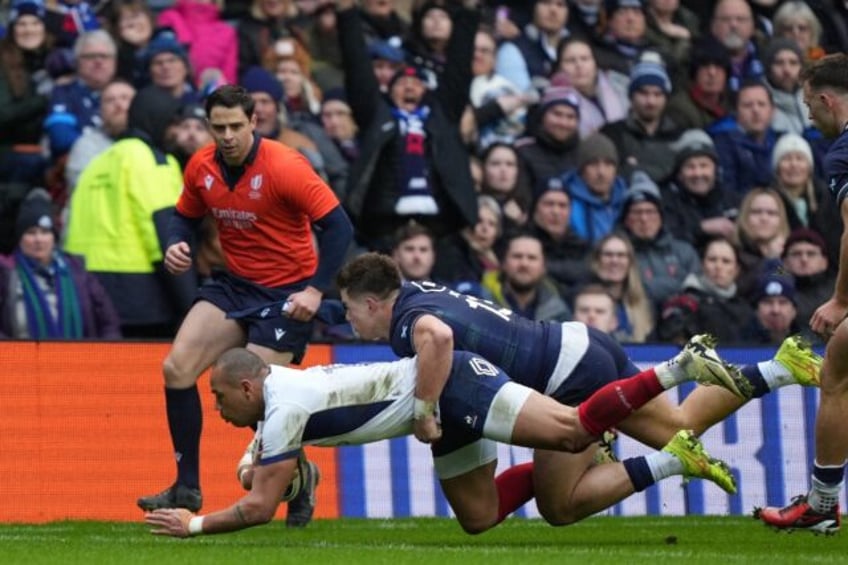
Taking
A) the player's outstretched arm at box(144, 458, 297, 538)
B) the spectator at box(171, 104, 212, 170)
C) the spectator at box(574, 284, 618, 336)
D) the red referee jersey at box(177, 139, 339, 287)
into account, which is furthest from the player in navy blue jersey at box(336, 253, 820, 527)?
the spectator at box(171, 104, 212, 170)

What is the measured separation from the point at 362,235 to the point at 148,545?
17.4 feet

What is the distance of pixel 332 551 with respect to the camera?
10.6m

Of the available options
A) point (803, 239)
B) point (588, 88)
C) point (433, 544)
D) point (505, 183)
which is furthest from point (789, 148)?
point (433, 544)

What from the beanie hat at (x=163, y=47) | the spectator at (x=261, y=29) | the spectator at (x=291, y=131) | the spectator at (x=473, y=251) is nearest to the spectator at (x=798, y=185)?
the spectator at (x=473, y=251)

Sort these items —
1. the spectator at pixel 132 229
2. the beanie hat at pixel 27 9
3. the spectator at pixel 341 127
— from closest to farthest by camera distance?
the spectator at pixel 132 229
the beanie hat at pixel 27 9
the spectator at pixel 341 127

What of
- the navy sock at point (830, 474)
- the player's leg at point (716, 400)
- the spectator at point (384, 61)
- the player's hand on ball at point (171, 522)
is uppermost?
the spectator at point (384, 61)

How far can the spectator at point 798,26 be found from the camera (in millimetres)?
19203

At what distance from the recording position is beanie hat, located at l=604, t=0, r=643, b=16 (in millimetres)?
18453

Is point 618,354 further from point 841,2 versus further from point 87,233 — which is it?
point 841,2

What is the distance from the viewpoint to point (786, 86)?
18.5 meters

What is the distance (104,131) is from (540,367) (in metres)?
5.00

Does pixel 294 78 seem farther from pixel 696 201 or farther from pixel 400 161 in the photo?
pixel 696 201

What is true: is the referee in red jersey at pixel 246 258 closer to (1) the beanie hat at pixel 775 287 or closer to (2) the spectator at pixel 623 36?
(1) the beanie hat at pixel 775 287

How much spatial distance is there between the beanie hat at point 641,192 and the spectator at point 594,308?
118 centimetres
